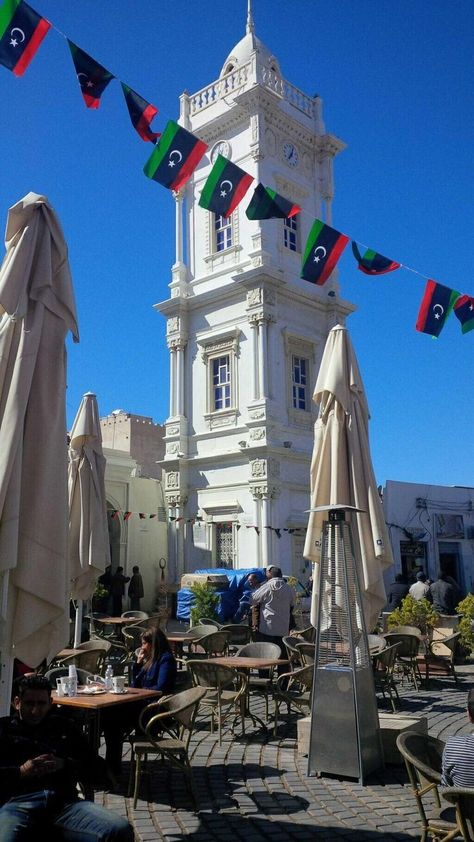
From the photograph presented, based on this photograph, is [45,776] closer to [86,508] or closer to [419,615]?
[86,508]

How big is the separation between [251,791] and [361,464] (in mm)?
3735

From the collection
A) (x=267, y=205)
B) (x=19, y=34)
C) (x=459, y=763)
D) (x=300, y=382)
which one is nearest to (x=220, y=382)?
(x=300, y=382)

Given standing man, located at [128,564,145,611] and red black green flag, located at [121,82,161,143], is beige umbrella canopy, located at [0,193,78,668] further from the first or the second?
standing man, located at [128,564,145,611]

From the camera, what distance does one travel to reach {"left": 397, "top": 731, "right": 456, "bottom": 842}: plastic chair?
3.80 m

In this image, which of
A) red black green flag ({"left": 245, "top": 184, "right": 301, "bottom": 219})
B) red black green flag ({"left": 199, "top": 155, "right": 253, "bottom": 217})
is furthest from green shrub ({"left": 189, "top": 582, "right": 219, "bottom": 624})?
red black green flag ({"left": 199, "top": 155, "right": 253, "bottom": 217})

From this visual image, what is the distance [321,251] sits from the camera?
12.0 m

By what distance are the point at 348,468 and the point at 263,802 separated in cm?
374

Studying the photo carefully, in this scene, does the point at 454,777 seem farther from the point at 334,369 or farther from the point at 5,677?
the point at 334,369

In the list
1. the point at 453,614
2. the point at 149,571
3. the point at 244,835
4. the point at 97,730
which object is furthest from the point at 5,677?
the point at 149,571

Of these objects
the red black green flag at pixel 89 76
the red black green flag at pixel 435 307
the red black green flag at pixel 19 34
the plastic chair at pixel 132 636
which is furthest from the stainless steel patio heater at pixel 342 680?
the red black green flag at pixel 435 307

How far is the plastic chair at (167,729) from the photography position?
530 centimetres

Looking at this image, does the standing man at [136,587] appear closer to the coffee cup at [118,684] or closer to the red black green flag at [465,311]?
the red black green flag at [465,311]

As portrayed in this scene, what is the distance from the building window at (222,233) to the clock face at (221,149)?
228 centimetres

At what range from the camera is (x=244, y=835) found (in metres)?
4.64
